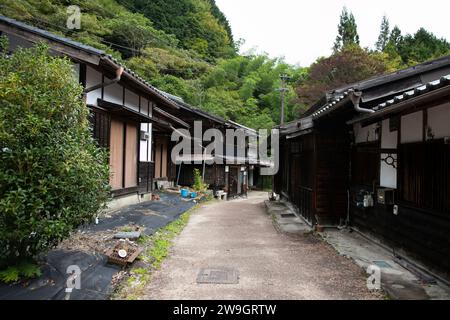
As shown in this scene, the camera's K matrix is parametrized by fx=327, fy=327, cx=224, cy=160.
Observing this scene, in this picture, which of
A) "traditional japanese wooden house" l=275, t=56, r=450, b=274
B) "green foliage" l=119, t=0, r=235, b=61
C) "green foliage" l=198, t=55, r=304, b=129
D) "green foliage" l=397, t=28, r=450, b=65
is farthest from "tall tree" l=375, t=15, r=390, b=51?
"traditional japanese wooden house" l=275, t=56, r=450, b=274

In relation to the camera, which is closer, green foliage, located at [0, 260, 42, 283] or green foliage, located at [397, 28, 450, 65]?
green foliage, located at [0, 260, 42, 283]

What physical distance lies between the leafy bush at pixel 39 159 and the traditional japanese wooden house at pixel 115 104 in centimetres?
137

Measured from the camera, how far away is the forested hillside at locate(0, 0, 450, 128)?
27.5 m

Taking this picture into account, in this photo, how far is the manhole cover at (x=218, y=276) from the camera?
530 cm

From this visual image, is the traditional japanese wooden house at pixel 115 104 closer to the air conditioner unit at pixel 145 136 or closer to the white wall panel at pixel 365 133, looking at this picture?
the air conditioner unit at pixel 145 136

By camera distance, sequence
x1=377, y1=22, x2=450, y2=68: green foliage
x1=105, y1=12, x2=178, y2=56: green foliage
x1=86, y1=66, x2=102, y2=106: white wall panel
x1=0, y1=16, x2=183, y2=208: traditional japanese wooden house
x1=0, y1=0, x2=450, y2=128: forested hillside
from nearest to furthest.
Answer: x1=0, y1=16, x2=183, y2=208: traditional japanese wooden house
x1=86, y1=66, x2=102, y2=106: white wall panel
x1=0, y1=0, x2=450, y2=128: forested hillside
x1=377, y1=22, x2=450, y2=68: green foliage
x1=105, y1=12, x2=178, y2=56: green foliage

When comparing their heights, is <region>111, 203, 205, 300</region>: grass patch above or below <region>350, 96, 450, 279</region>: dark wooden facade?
below

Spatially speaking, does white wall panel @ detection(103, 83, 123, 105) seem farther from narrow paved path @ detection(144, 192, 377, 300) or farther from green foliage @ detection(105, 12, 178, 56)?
green foliage @ detection(105, 12, 178, 56)

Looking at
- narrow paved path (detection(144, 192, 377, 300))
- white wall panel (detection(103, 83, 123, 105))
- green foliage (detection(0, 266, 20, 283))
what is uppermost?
white wall panel (detection(103, 83, 123, 105))

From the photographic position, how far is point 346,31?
139ft

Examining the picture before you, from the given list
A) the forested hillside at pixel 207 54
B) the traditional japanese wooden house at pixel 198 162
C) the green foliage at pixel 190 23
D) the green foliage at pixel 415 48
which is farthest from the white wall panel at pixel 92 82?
the green foliage at pixel 190 23

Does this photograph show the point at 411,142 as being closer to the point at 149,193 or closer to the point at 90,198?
the point at 90,198

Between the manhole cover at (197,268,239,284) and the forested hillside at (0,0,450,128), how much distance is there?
24.3m

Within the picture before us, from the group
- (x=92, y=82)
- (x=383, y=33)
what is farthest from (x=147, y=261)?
(x=383, y=33)
